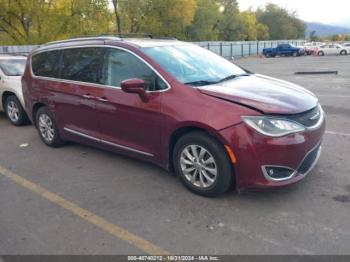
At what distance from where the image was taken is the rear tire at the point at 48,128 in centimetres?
580

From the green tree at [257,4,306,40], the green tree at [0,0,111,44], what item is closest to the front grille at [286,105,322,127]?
the green tree at [0,0,111,44]

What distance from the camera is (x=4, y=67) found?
321 inches

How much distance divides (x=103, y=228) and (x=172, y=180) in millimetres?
1244

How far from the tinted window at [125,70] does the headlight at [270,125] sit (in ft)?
3.61

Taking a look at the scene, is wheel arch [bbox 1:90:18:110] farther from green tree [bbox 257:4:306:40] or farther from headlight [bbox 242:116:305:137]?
green tree [bbox 257:4:306:40]

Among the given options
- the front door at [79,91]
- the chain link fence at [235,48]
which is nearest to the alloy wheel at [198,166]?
the front door at [79,91]

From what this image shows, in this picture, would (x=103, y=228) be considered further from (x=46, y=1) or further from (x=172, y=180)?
(x=46, y=1)

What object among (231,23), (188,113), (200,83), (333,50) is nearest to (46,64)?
(200,83)

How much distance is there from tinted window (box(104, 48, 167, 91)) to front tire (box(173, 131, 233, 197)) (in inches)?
28.6

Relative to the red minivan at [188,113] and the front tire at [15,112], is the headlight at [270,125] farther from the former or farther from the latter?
the front tire at [15,112]

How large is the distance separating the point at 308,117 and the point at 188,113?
49.4 inches

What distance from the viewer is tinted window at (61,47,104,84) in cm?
484

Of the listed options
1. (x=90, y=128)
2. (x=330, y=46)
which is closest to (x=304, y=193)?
(x=90, y=128)

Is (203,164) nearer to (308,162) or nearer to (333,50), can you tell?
(308,162)
